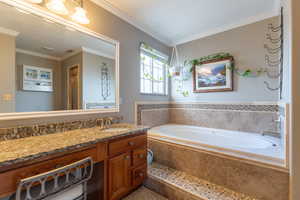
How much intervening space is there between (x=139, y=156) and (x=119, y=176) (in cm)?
31

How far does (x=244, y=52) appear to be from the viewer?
239 cm

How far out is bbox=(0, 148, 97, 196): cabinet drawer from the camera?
73cm

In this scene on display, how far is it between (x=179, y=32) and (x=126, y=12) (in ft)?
3.93

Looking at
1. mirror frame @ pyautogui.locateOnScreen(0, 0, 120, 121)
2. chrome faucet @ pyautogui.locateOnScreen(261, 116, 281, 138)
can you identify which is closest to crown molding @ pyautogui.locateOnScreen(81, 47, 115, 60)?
mirror frame @ pyautogui.locateOnScreen(0, 0, 120, 121)

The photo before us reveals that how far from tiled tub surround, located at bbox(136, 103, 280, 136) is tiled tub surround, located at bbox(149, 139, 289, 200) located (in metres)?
0.88

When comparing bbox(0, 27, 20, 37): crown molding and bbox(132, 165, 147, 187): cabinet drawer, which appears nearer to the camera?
bbox(0, 27, 20, 37): crown molding

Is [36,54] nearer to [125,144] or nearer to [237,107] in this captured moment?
[125,144]

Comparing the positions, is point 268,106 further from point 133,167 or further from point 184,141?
point 133,167

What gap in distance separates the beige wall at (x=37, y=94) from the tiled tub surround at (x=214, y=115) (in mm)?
1289

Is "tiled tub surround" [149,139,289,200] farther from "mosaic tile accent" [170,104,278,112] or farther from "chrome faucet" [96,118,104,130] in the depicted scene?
"mosaic tile accent" [170,104,278,112]

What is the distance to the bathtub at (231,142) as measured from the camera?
1.40 m

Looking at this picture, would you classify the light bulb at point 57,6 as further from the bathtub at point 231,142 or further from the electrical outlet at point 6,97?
the bathtub at point 231,142

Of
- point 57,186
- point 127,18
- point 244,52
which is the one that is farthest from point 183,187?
point 127,18

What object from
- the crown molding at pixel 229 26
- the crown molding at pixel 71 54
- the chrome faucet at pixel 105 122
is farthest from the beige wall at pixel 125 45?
the crown molding at pixel 229 26
